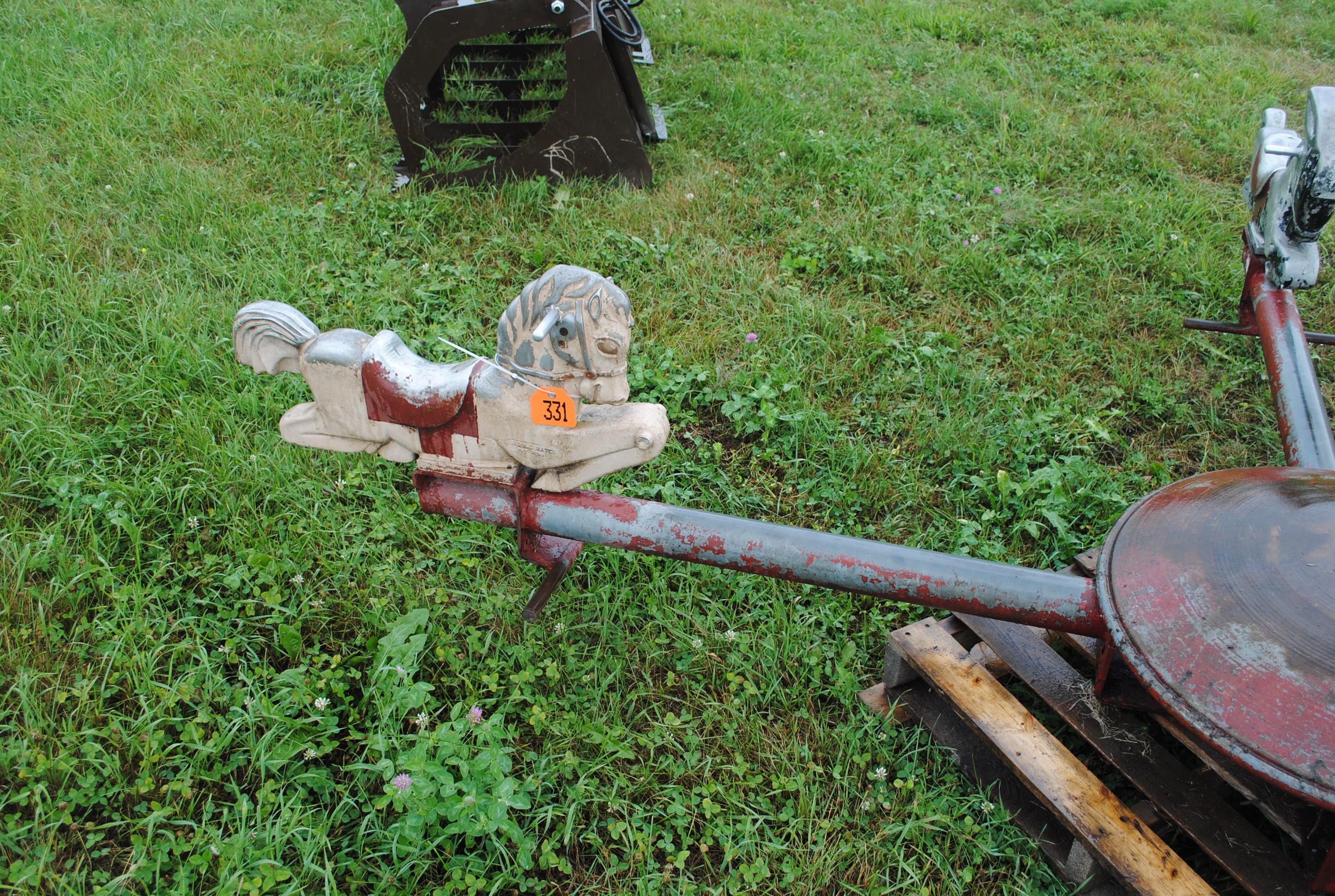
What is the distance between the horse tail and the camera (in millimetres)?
1725

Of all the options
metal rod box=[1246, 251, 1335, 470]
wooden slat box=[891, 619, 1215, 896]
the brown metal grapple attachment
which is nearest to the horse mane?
wooden slat box=[891, 619, 1215, 896]

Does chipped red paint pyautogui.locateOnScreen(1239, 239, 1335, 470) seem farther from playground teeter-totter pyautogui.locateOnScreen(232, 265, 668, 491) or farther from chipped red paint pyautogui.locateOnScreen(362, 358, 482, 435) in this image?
chipped red paint pyautogui.locateOnScreen(362, 358, 482, 435)

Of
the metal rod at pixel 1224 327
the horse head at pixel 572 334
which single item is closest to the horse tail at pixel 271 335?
the horse head at pixel 572 334

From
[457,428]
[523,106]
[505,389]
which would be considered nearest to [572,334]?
[505,389]

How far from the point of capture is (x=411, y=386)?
173cm

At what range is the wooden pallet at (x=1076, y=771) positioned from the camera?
1.76m

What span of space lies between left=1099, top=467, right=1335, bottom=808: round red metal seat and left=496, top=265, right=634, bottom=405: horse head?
1.07 m

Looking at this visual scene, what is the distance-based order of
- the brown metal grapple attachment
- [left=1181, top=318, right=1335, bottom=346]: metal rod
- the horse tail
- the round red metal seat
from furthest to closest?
1. the brown metal grapple attachment
2. [left=1181, top=318, right=1335, bottom=346]: metal rod
3. the horse tail
4. the round red metal seat

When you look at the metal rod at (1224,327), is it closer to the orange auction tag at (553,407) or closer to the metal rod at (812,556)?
the metal rod at (812,556)

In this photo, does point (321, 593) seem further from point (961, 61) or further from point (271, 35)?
point (961, 61)

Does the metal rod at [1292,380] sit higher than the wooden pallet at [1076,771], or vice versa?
the metal rod at [1292,380]

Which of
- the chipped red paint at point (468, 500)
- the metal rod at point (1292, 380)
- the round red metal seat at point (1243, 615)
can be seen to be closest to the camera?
the round red metal seat at point (1243, 615)

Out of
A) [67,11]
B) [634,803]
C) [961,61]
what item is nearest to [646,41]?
[961,61]

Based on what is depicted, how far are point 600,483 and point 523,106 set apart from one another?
8.46ft
